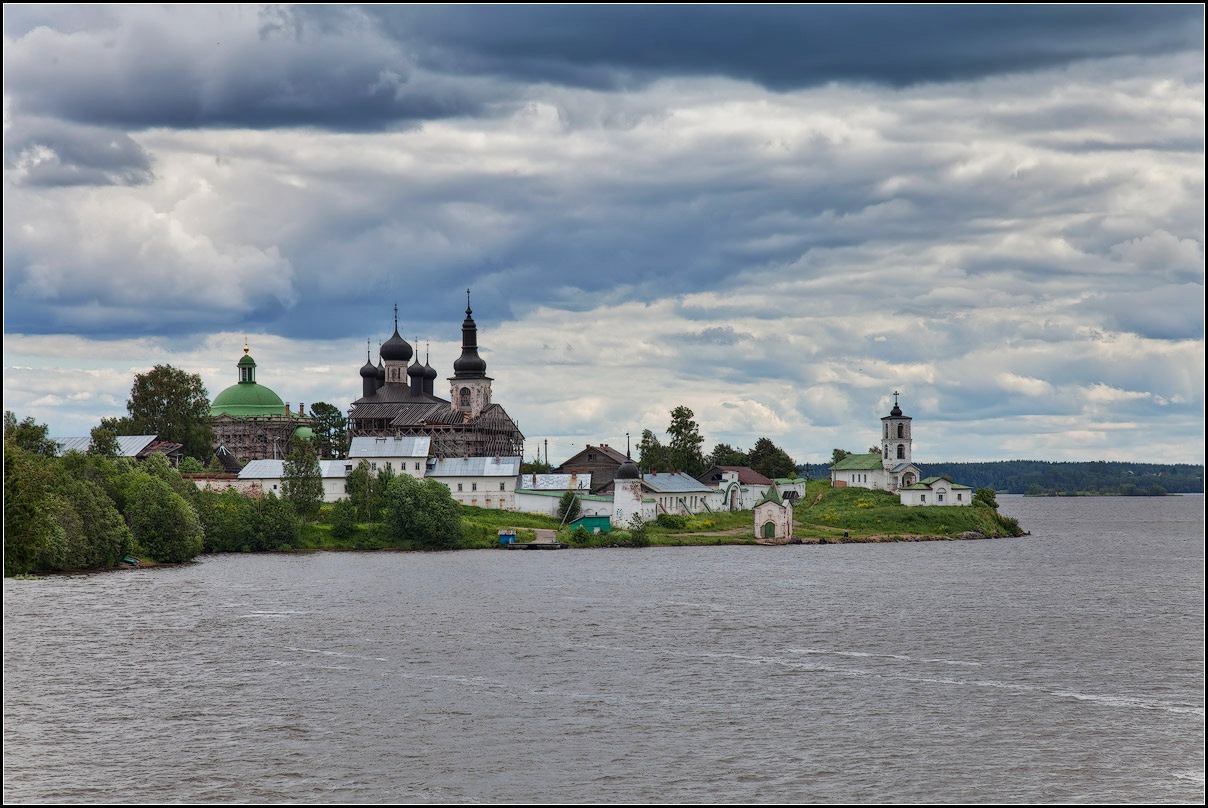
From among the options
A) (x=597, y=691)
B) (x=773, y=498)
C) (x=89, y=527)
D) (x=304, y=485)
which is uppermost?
(x=304, y=485)

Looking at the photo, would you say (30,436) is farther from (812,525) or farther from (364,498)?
(812,525)

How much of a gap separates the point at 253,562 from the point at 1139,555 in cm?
6431

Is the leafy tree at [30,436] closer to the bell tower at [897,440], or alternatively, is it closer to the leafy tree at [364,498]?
the leafy tree at [364,498]

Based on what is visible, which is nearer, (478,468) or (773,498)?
(773,498)

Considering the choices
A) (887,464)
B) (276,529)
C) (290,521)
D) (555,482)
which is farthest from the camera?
(887,464)


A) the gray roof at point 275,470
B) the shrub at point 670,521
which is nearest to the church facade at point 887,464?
the shrub at point 670,521

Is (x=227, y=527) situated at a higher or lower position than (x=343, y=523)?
lower

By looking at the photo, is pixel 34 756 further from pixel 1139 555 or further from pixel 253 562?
pixel 1139 555

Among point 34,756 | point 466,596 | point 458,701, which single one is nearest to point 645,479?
point 466,596

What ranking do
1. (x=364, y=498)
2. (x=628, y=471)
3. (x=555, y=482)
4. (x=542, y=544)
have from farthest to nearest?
(x=555, y=482), (x=628, y=471), (x=364, y=498), (x=542, y=544)

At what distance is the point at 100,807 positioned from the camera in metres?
27.0

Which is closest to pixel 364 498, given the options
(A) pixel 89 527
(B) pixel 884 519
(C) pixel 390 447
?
(C) pixel 390 447

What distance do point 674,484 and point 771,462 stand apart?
30.9m

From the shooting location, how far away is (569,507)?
11125 cm
